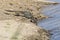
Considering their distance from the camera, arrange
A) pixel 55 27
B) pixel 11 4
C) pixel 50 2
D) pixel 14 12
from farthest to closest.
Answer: pixel 50 2 → pixel 11 4 → pixel 14 12 → pixel 55 27

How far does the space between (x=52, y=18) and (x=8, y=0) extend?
14.1 ft

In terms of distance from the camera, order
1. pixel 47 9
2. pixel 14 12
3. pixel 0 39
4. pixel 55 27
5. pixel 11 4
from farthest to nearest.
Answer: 1. pixel 47 9
2. pixel 11 4
3. pixel 14 12
4. pixel 55 27
5. pixel 0 39

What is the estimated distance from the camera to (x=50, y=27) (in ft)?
43.0

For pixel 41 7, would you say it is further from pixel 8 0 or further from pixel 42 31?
pixel 42 31

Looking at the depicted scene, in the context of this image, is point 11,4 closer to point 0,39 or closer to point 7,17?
point 7,17

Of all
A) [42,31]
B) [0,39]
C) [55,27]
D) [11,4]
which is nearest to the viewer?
[0,39]

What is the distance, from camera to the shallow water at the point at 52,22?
12.1 meters

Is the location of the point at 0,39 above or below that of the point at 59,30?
above

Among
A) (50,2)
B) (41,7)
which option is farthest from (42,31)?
(50,2)

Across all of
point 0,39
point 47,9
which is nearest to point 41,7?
point 47,9

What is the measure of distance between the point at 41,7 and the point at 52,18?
13.4ft

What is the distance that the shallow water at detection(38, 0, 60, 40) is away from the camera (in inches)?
477

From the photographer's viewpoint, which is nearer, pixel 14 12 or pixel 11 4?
pixel 14 12

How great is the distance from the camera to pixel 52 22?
14281 mm
